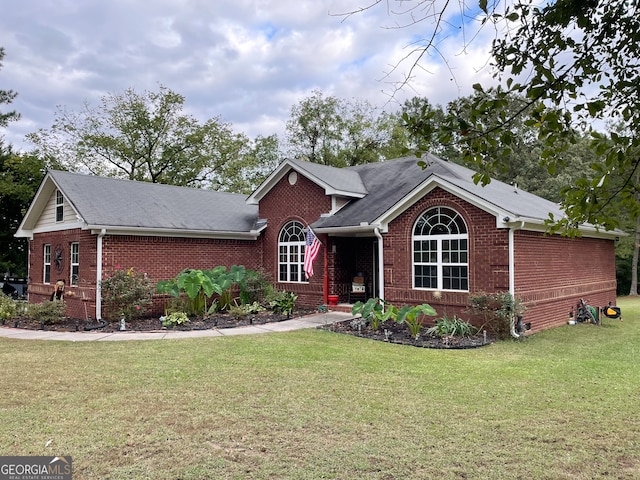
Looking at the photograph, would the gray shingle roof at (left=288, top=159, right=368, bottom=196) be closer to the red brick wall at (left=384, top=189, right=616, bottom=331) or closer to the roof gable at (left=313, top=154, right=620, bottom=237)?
the roof gable at (left=313, top=154, right=620, bottom=237)

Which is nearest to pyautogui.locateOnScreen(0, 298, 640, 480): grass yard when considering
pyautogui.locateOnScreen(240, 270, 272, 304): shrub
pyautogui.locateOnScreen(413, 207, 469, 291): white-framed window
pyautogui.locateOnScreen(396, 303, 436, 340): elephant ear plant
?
pyautogui.locateOnScreen(396, 303, 436, 340): elephant ear plant

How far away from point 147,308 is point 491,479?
42.4 feet

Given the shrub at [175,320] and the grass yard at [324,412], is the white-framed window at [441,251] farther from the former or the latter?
the shrub at [175,320]

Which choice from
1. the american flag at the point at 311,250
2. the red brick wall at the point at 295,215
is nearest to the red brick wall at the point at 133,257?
the red brick wall at the point at 295,215

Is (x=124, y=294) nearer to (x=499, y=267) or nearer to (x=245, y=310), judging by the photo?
(x=245, y=310)

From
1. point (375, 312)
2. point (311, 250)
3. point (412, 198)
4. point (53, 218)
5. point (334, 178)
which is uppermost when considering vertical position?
point (334, 178)

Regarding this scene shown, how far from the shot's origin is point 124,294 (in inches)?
541

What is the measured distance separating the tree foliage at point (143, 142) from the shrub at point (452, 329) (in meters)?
28.4

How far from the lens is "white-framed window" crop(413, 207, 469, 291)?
39.3ft

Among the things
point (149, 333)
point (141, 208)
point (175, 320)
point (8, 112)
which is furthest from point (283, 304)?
point (8, 112)

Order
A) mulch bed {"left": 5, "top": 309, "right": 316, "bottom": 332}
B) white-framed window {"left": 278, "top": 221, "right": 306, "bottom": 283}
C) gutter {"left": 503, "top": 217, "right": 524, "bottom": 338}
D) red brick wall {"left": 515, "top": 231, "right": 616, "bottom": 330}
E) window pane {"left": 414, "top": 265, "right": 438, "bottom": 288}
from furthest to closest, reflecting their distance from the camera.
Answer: white-framed window {"left": 278, "top": 221, "right": 306, "bottom": 283}, mulch bed {"left": 5, "top": 309, "right": 316, "bottom": 332}, window pane {"left": 414, "top": 265, "right": 438, "bottom": 288}, red brick wall {"left": 515, "top": 231, "right": 616, "bottom": 330}, gutter {"left": 503, "top": 217, "right": 524, "bottom": 338}

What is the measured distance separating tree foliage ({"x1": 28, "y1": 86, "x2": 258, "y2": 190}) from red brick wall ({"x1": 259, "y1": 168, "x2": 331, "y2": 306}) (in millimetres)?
20083

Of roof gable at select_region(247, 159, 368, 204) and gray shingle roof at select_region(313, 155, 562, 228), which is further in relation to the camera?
roof gable at select_region(247, 159, 368, 204)

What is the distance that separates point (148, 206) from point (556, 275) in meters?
13.3
